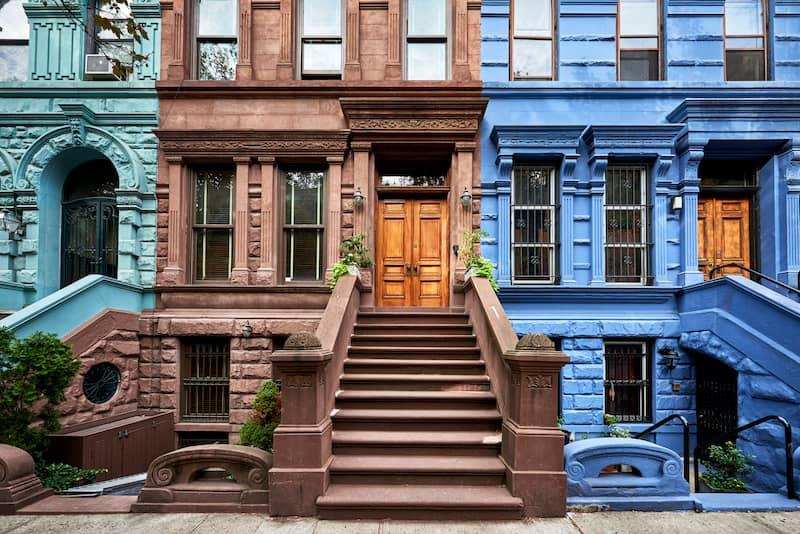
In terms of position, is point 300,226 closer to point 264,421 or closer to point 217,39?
point 264,421

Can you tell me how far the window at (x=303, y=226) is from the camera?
9.71 metres

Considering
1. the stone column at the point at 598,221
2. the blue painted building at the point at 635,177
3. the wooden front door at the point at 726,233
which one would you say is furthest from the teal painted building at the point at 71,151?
the wooden front door at the point at 726,233

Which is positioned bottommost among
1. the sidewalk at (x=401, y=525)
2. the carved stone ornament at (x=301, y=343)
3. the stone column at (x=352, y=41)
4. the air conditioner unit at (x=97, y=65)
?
the sidewalk at (x=401, y=525)

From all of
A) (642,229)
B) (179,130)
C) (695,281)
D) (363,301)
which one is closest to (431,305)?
(363,301)

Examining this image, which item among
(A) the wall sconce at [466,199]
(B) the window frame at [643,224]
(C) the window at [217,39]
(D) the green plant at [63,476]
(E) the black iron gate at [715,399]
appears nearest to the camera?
(D) the green plant at [63,476]

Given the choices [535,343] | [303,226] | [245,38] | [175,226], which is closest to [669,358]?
[535,343]

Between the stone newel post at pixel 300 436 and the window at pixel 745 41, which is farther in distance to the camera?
the window at pixel 745 41

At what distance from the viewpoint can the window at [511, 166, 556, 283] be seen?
963 cm

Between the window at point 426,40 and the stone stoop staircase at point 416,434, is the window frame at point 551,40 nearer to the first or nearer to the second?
the window at point 426,40

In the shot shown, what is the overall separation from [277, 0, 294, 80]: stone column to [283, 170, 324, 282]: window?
2.10m

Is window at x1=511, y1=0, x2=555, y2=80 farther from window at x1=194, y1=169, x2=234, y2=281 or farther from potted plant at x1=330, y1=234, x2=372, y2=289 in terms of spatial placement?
window at x1=194, y1=169, x2=234, y2=281

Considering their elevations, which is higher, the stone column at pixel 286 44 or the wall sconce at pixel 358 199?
the stone column at pixel 286 44

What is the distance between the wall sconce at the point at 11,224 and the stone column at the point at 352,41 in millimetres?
7177

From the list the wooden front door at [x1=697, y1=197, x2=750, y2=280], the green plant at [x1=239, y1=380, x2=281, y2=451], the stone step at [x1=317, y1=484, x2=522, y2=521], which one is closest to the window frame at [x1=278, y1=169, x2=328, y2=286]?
the green plant at [x1=239, y1=380, x2=281, y2=451]
